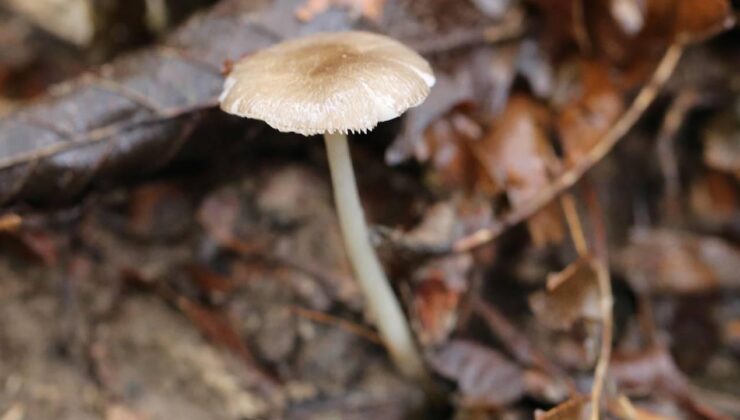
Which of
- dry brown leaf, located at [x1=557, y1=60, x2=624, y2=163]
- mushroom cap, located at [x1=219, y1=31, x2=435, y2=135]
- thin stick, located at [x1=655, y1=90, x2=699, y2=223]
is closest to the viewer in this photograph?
mushroom cap, located at [x1=219, y1=31, x2=435, y2=135]

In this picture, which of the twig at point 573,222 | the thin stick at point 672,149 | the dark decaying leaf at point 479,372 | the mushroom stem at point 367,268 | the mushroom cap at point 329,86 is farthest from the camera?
the thin stick at point 672,149

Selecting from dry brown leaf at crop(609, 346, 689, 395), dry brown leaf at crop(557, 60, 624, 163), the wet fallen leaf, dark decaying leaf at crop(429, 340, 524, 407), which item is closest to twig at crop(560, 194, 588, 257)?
dry brown leaf at crop(557, 60, 624, 163)

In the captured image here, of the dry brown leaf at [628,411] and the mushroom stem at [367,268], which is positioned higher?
the mushroom stem at [367,268]

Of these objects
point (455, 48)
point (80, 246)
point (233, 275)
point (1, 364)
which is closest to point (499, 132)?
point (455, 48)

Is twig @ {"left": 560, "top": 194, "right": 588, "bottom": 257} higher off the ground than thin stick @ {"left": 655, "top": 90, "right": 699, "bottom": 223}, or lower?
lower

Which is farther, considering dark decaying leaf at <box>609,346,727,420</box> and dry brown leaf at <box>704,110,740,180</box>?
dry brown leaf at <box>704,110,740,180</box>

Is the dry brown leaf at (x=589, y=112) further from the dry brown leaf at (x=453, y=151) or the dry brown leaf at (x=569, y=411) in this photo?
the dry brown leaf at (x=569, y=411)

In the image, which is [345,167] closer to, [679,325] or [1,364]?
[1,364]

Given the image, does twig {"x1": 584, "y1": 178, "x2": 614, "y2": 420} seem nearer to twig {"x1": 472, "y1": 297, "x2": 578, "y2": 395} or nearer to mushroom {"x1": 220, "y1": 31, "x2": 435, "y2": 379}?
twig {"x1": 472, "y1": 297, "x2": 578, "y2": 395}

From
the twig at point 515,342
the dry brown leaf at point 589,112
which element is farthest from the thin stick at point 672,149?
the twig at point 515,342
